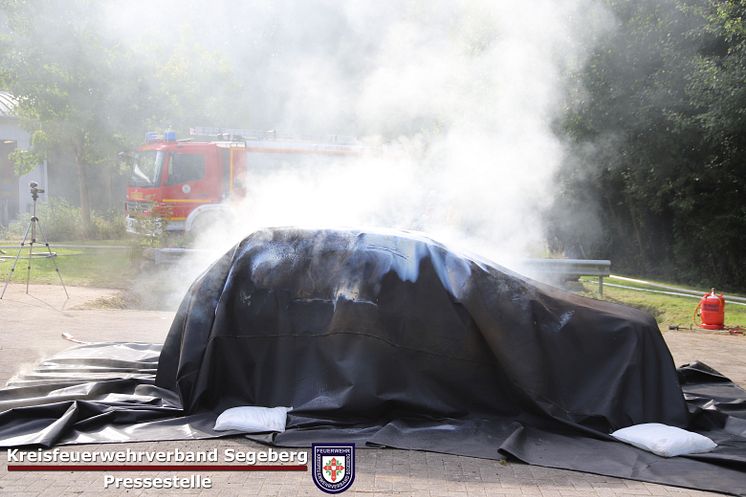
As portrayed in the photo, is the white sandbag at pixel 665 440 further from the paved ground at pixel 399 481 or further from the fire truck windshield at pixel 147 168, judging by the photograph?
the fire truck windshield at pixel 147 168

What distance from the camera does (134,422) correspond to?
15.7 feet

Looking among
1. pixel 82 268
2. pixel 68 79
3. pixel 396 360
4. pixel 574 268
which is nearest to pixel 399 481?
pixel 396 360

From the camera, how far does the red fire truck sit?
61.1 feet

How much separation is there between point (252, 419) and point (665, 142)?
42.5 feet

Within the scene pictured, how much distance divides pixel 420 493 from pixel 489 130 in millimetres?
7769

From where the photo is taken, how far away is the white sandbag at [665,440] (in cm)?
438

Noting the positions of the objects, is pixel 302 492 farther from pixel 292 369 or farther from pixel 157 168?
pixel 157 168

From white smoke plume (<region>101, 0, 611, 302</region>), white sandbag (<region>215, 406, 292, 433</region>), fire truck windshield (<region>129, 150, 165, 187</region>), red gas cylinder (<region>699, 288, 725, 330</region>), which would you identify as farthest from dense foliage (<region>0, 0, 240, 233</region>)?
white sandbag (<region>215, 406, 292, 433</region>)

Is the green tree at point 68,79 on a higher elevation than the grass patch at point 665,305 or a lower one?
higher

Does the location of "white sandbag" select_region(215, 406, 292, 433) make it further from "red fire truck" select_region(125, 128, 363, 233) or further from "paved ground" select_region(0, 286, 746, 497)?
"red fire truck" select_region(125, 128, 363, 233)

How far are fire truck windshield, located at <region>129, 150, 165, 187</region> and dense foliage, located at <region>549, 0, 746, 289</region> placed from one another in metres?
9.57

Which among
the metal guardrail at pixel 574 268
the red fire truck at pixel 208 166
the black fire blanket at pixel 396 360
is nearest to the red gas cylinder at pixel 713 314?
the metal guardrail at pixel 574 268

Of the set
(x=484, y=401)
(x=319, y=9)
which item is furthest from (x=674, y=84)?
(x=484, y=401)

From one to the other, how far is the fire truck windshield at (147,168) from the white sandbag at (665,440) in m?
15.9
